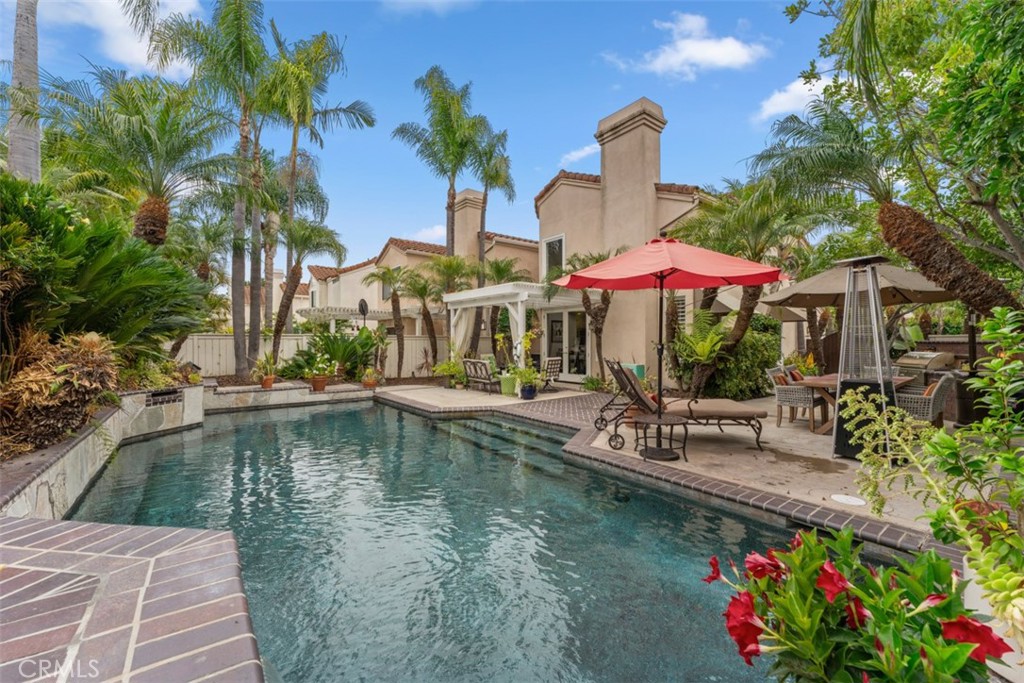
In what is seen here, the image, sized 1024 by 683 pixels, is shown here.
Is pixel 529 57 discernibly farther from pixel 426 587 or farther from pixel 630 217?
pixel 426 587

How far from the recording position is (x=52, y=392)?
16.4 feet

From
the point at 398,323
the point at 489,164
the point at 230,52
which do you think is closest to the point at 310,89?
the point at 230,52

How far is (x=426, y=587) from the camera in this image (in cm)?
387

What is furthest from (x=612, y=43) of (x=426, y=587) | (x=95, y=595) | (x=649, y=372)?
(x=95, y=595)

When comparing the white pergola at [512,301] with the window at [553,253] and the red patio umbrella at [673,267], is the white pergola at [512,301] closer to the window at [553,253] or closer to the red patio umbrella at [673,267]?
the window at [553,253]

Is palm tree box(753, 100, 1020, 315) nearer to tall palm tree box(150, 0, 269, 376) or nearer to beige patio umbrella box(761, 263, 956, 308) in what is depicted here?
beige patio umbrella box(761, 263, 956, 308)

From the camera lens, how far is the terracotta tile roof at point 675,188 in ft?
46.4

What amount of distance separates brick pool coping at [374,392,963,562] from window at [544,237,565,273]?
8.84 meters

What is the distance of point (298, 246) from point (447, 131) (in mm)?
7129

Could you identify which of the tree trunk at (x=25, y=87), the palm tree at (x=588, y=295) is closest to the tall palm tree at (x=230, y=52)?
the tree trunk at (x=25, y=87)

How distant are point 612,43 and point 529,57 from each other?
2.03 meters

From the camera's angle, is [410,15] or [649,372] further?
[649,372]

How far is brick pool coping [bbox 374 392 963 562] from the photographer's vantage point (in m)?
3.99

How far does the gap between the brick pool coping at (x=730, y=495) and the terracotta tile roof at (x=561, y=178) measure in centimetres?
968
